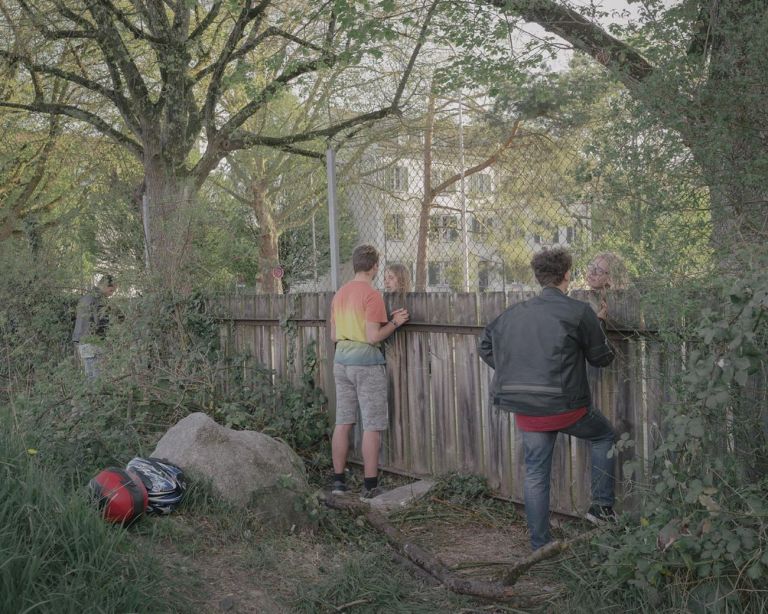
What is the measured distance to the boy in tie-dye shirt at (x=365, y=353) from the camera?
6.39 meters

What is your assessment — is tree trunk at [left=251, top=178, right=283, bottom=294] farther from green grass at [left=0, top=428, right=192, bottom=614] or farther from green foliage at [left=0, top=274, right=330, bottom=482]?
green grass at [left=0, top=428, right=192, bottom=614]

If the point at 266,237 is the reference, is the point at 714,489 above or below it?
below

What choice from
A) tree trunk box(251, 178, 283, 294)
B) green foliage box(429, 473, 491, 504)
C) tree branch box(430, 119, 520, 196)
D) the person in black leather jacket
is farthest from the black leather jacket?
tree branch box(430, 119, 520, 196)

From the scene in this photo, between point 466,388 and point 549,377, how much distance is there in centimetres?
158

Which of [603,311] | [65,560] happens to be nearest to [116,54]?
[603,311]

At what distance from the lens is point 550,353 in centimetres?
463

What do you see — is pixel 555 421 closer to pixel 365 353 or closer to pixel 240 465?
pixel 240 465

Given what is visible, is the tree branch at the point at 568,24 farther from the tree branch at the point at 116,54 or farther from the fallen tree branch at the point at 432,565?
the tree branch at the point at 116,54

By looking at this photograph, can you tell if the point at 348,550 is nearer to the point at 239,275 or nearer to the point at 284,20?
the point at 239,275

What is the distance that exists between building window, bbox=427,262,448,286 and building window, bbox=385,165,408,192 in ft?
2.90

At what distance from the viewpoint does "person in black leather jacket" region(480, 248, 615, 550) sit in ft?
15.2

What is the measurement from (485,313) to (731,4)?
2.51m

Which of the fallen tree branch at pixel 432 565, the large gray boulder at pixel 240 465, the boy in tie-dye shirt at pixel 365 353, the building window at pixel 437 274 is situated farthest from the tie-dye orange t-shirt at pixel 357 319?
the building window at pixel 437 274

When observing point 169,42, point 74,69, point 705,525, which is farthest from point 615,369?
point 74,69
